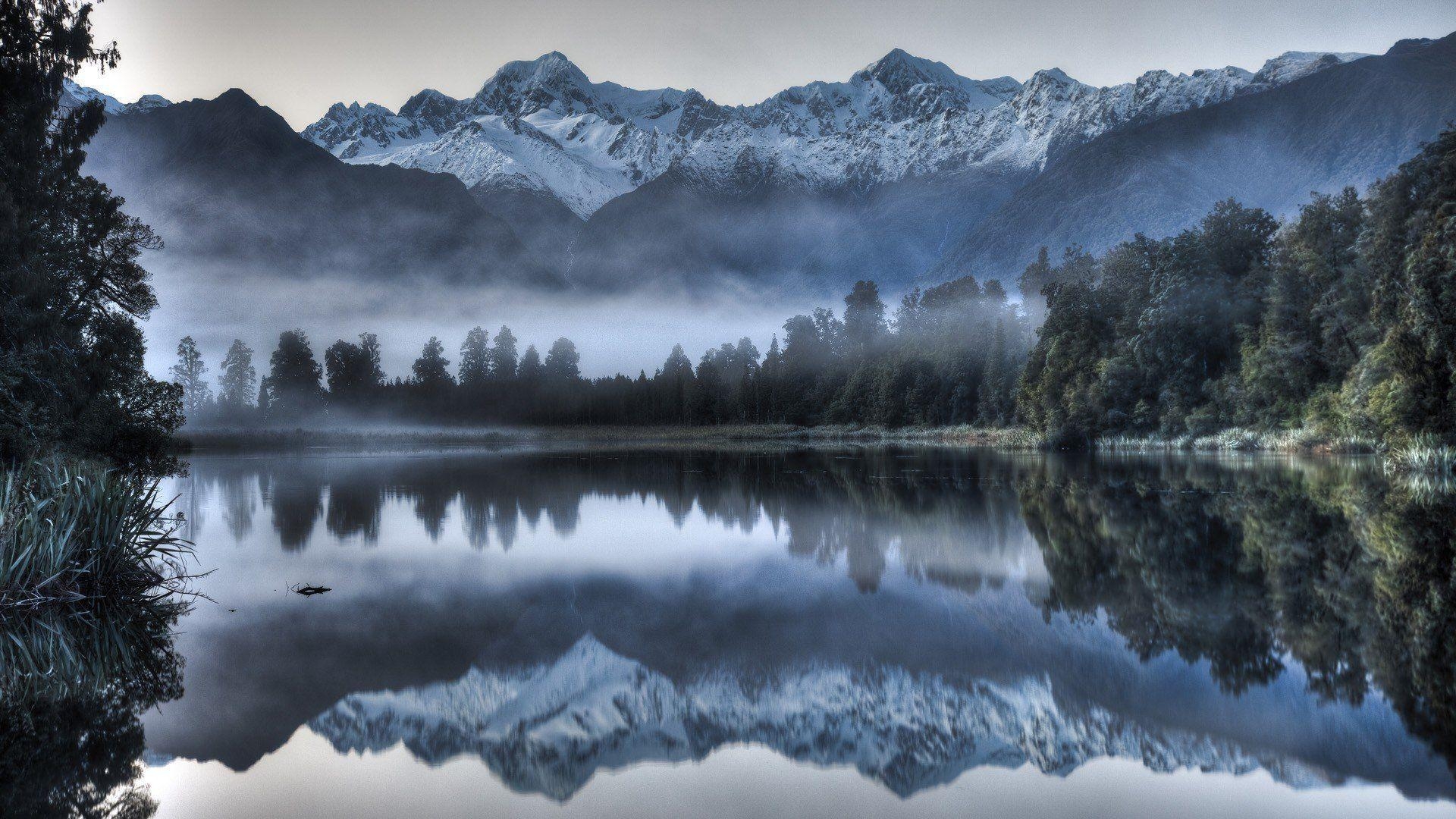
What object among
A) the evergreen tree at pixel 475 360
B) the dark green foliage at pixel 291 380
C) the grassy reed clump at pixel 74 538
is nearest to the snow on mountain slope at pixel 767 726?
the grassy reed clump at pixel 74 538

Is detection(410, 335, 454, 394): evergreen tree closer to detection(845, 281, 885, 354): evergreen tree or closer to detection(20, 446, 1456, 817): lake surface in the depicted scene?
detection(845, 281, 885, 354): evergreen tree

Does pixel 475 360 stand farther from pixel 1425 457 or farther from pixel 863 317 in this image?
pixel 1425 457

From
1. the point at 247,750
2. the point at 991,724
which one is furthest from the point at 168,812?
the point at 991,724

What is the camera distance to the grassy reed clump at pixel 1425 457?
80.2 feet

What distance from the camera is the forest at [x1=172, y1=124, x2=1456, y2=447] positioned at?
3038cm

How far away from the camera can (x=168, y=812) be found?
479 cm

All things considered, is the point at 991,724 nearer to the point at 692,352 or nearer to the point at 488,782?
the point at 488,782

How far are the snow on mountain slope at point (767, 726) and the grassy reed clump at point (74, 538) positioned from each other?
544cm

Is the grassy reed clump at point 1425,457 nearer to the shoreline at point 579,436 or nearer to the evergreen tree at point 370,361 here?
the shoreline at point 579,436

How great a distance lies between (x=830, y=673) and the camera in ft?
24.0

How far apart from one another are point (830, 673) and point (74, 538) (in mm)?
9304

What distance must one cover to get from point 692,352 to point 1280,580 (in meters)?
121

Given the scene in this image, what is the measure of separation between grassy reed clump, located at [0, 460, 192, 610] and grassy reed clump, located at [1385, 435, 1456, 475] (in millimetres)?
31875

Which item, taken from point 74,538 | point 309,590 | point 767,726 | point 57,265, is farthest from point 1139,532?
point 57,265
